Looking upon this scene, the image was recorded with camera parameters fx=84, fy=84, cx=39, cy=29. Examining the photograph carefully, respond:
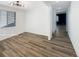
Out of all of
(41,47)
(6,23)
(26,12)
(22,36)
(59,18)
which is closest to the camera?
(6,23)

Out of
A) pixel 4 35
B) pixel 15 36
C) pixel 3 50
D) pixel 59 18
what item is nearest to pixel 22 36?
pixel 15 36

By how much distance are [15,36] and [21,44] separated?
35 centimetres

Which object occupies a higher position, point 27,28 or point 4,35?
point 27,28

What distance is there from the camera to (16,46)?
2162 millimetres

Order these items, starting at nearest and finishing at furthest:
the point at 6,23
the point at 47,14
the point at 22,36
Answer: the point at 6,23 → the point at 22,36 → the point at 47,14

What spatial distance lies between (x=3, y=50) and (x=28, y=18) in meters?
1.06

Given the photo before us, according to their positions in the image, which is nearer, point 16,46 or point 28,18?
point 28,18

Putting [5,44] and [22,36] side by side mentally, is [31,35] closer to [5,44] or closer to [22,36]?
[22,36]

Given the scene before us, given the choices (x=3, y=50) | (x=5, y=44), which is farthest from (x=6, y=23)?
(x=3, y=50)

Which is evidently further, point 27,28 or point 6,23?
point 27,28

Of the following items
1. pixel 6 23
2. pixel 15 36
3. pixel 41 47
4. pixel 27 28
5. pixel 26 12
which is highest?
pixel 26 12

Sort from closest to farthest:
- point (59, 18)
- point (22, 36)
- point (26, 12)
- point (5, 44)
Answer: point (26, 12) < point (22, 36) < point (5, 44) < point (59, 18)

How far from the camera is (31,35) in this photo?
184 cm

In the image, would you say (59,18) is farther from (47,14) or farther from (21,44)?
(21,44)
